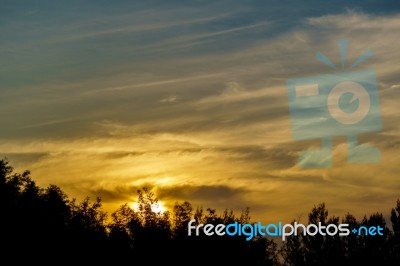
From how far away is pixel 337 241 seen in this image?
238 ft

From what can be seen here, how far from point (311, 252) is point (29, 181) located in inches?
1346

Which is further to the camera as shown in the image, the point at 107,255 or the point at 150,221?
the point at 150,221

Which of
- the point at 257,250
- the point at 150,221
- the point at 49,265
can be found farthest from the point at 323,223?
the point at 49,265

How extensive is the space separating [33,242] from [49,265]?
3.02 m

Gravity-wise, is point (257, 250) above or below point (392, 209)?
below

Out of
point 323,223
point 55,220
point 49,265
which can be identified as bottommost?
point 49,265

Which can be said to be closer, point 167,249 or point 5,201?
point 167,249

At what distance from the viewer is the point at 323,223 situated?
77.1 metres

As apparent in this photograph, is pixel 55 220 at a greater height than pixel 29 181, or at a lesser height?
lesser

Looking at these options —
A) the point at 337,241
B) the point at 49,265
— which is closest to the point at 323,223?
the point at 337,241

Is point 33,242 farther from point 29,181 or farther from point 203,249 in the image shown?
point 29,181

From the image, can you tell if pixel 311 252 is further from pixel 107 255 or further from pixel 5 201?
pixel 5 201

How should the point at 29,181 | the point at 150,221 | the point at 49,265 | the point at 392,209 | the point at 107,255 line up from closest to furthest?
the point at 49,265, the point at 107,255, the point at 150,221, the point at 29,181, the point at 392,209

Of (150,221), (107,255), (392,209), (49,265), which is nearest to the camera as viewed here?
(49,265)
